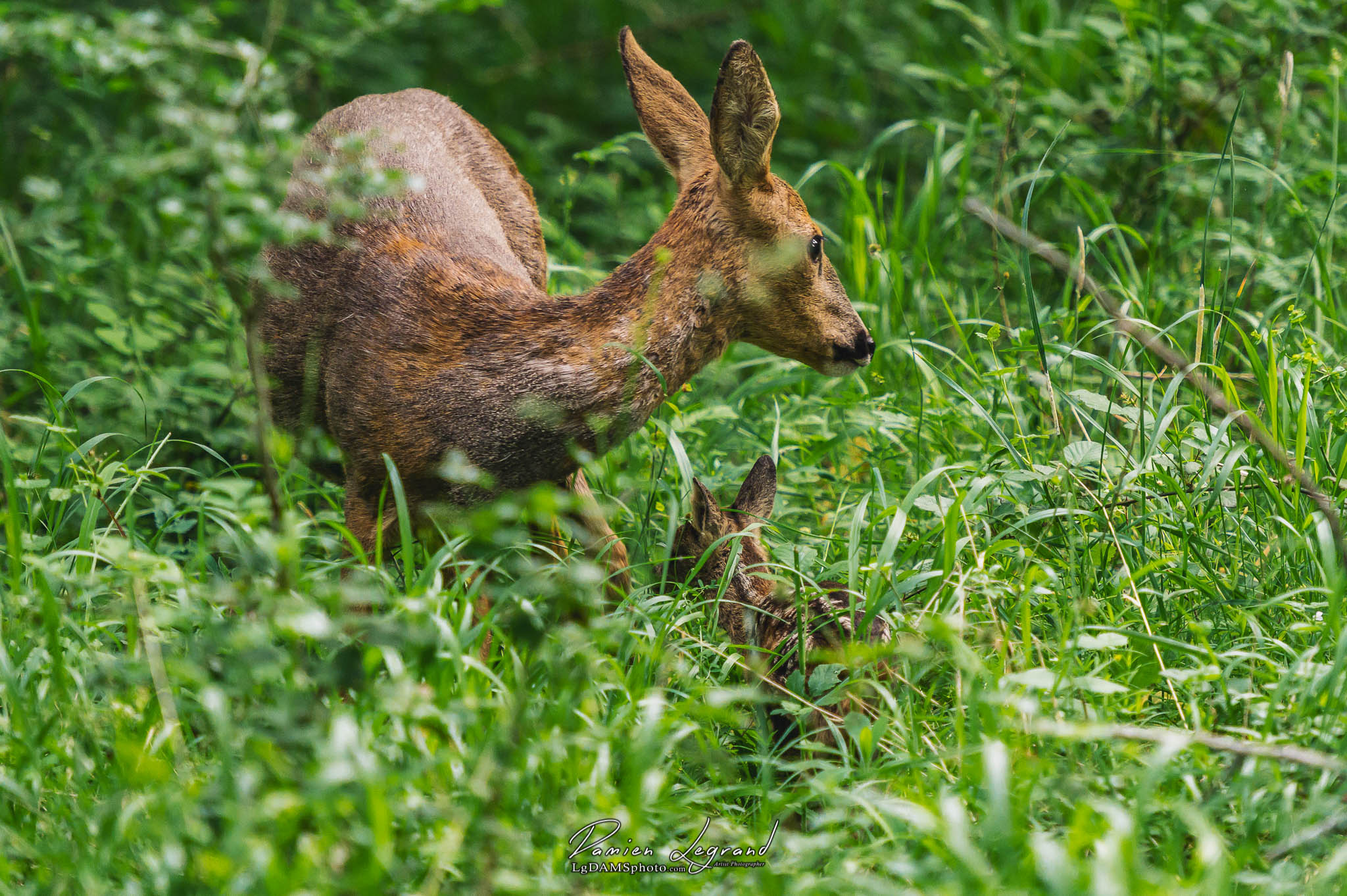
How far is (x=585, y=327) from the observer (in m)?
3.52

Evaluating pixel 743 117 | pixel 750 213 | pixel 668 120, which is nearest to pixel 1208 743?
pixel 750 213

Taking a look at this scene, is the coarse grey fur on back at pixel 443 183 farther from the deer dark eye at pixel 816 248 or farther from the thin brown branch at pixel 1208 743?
the thin brown branch at pixel 1208 743

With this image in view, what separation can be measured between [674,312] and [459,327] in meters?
0.63

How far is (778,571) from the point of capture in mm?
3434

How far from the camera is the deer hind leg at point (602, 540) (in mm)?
3611

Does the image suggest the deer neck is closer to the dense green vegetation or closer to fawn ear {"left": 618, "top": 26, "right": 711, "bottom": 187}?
fawn ear {"left": 618, "top": 26, "right": 711, "bottom": 187}

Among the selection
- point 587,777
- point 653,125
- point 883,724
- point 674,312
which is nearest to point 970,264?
point 653,125

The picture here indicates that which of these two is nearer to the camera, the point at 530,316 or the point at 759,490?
the point at 530,316

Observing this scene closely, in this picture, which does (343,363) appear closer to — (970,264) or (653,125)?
(653,125)

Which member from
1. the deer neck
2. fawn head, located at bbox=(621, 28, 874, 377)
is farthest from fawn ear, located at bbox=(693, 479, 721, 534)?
fawn head, located at bbox=(621, 28, 874, 377)

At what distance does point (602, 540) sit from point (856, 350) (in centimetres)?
105

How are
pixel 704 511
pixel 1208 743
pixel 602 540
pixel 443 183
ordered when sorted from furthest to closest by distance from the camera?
pixel 443 183, pixel 602 540, pixel 704 511, pixel 1208 743
